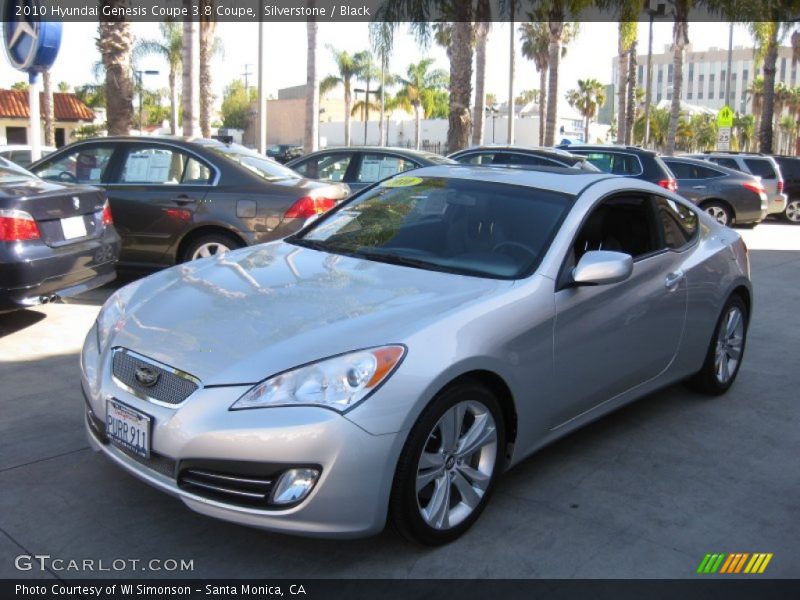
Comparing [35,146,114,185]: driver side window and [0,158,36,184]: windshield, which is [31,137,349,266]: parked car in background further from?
[0,158,36,184]: windshield

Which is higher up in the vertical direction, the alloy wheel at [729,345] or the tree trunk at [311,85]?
the tree trunk at [311,85]

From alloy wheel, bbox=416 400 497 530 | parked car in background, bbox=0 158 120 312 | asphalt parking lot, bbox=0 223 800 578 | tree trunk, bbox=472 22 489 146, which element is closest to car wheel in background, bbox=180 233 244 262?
parked car in background, bbox=0 158 120 312

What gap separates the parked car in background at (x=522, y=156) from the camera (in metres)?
12.2

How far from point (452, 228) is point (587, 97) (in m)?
74.7

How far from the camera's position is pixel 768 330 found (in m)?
7.69

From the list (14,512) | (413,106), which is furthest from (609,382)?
(413,106)

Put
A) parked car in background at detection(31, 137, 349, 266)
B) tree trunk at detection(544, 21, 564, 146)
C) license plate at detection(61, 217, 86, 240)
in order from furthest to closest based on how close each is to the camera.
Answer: tree trunk at detection(544, 21, 564, 146), parked car in background at detection(31, 137, 349, 266), license plate at detection(61, 217, 86, 240)

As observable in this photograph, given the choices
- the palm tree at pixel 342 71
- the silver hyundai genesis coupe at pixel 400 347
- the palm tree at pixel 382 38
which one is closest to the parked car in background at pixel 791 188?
the palm tree at pixel 382 38

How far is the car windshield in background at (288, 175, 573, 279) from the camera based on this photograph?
4.14m

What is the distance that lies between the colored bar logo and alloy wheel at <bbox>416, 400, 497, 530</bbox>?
94 centimetres

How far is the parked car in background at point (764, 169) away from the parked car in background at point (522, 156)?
326 inches

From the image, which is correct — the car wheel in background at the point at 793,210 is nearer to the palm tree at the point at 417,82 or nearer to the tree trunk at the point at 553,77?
the tree trunk at the point at 553,77

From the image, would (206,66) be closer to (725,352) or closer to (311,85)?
(311,85)

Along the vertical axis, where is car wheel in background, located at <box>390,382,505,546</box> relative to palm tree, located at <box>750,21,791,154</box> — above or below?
below
